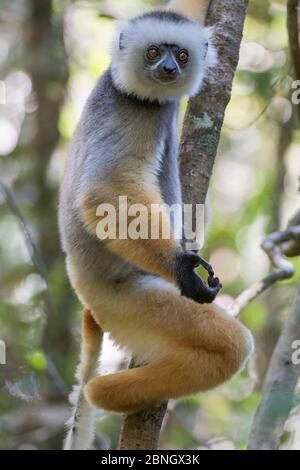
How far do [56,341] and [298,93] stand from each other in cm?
396

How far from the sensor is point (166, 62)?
4613 mm

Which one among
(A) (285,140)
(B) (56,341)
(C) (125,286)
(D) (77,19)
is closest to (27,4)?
(D) (77,19)

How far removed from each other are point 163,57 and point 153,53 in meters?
0.08

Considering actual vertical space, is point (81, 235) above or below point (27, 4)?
below

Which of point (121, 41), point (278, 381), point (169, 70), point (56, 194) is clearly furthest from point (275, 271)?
point (56, 194)

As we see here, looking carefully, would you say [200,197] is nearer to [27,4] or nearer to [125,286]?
[125,286]

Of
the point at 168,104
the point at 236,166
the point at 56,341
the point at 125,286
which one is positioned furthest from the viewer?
the point at 236,166

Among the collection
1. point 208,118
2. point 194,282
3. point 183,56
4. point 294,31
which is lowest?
point 194,282

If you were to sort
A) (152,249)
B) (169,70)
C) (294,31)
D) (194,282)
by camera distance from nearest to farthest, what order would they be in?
(194,282), (152,249), (169,70), (294,31)

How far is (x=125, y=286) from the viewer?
434cm

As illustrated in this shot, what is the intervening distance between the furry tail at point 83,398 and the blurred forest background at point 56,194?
131 centimetres

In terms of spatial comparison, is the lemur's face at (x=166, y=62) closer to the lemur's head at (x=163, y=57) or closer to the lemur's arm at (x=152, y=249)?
the lemur's head at (x=163, y=57)

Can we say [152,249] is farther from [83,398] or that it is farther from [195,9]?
[195,9]

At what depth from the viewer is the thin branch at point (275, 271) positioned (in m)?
4.88
